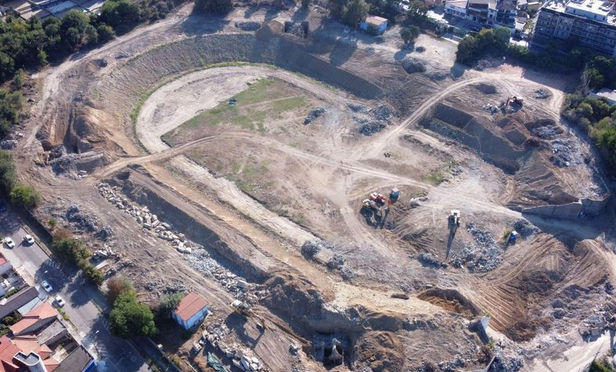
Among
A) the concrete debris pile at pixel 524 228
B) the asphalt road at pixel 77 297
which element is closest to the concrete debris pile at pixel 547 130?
the concrete debris pile at pixel 524 228


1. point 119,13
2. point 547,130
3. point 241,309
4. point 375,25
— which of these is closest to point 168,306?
point 241,309

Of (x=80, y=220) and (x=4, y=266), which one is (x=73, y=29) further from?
(x=4, y=266)

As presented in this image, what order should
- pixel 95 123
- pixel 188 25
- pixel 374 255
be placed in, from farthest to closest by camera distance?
pixel 188 25 → pixel 95 123 → pixel 374 255

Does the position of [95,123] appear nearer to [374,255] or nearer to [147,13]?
[147,13]

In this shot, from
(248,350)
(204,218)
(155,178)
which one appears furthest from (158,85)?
(248,350)

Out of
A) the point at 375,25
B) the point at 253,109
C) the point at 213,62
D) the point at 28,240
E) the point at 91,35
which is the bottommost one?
the point at 28,240

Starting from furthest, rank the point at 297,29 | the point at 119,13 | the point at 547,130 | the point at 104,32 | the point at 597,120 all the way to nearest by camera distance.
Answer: the point at 297,29 < the point at 119,13 < the point at 104,32 < the point at 597,120 < the point at 547,130

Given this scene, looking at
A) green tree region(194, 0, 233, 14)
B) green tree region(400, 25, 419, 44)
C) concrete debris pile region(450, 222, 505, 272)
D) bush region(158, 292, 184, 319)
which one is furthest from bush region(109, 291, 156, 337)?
green tree region(194, 0, 233, 14)

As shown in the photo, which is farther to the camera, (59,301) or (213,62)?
(213,62)
